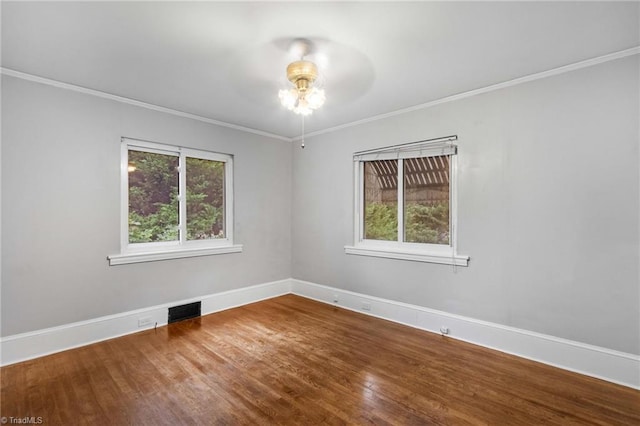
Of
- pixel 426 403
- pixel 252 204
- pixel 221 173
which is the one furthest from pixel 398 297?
pixel 221 173

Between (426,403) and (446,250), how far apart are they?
65.1 inches

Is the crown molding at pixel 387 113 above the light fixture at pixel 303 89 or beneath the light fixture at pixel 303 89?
above

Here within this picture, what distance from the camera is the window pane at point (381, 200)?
147 inches

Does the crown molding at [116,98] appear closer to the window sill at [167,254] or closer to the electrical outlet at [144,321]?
the window sill at [167,254]

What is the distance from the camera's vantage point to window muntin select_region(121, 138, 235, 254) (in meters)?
3.30

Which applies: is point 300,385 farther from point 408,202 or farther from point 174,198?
point 174,198

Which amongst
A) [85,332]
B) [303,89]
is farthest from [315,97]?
[85,332]

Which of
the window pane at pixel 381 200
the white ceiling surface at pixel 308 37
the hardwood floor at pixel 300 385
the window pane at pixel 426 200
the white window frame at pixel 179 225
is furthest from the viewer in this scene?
the window pane at pixel 381 200

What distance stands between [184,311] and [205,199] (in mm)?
1434

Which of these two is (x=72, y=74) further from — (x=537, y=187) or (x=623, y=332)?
(x=623, y=332)

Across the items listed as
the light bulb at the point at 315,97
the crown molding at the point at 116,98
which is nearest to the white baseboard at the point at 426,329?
the crown molding at the point at 116,98

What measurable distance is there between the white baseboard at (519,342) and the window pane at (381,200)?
0.86 m

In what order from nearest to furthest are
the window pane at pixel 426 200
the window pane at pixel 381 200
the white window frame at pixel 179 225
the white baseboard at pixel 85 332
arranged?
the white baseboard at pixel 85 332
the white window frame at pixel 179 225
the window pane at pixel 426 200
the window pane at pixel 381 200

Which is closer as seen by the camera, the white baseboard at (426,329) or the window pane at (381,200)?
the white baseboard at (426,329)
